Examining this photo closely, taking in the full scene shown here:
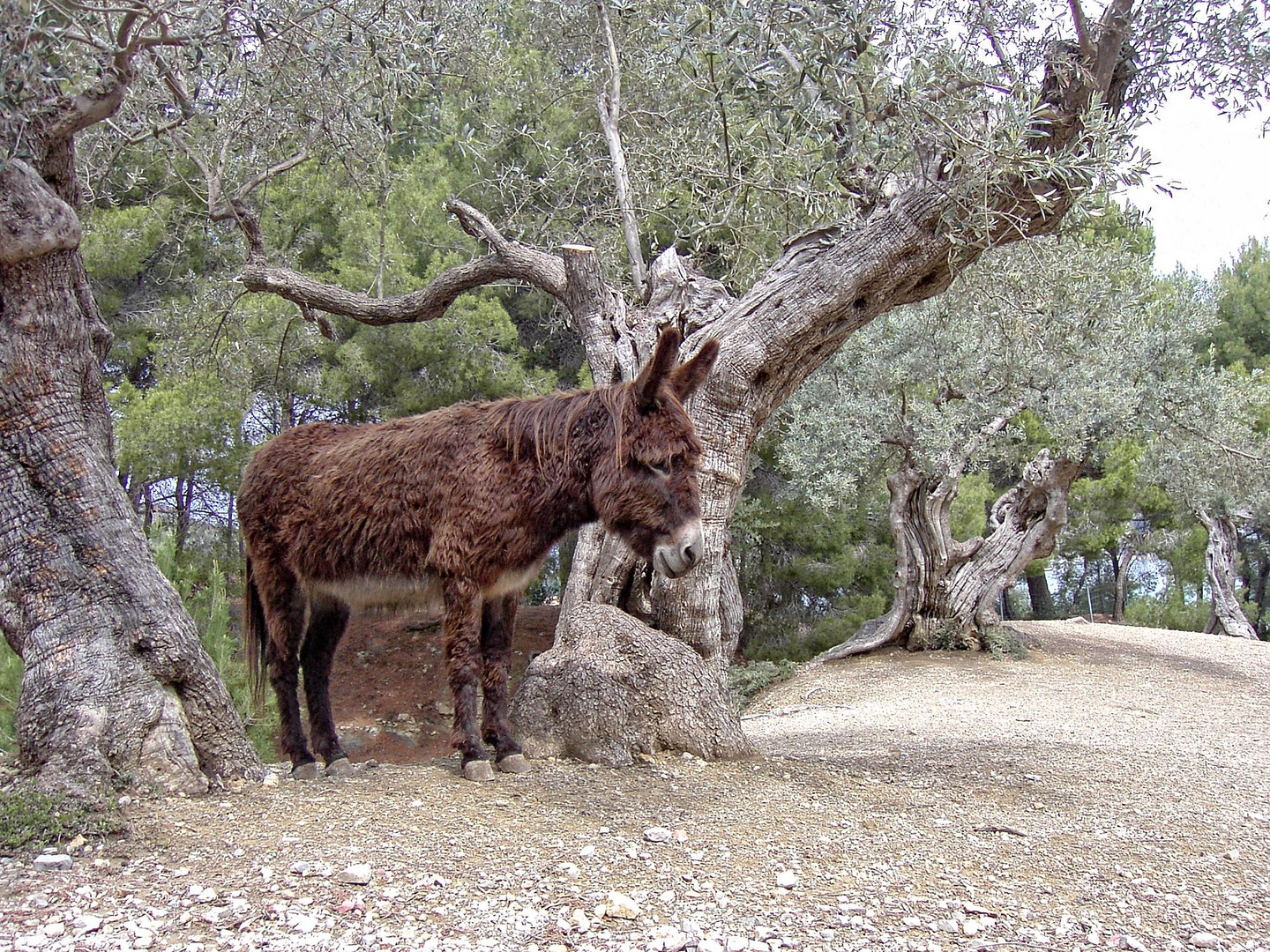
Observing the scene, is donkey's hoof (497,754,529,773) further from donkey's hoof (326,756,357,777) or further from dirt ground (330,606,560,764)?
dirt ground (330,606,560,764)

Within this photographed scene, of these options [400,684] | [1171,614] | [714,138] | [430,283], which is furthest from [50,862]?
[1171,614]

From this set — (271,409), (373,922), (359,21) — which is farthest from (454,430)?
(271,409)

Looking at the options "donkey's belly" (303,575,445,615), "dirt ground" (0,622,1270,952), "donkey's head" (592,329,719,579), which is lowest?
"dirt ground" (0,622,1270,952)

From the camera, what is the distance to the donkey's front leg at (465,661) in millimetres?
4270

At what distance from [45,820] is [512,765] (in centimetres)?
198

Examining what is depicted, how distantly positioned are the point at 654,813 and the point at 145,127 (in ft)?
19.9

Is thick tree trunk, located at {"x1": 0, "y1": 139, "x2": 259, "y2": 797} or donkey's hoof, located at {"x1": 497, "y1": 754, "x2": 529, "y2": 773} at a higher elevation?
thick tree trunk, located at {"x1": 0, "y1": 139, "x2": 259, "y2": 797}

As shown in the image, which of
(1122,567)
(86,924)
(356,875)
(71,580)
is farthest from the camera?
(1122,567)

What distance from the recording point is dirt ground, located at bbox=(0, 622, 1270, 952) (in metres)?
2.85

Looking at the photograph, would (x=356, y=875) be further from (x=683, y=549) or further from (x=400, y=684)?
(x=400, y=684)

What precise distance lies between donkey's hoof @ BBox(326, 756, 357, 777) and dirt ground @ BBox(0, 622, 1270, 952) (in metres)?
0.16

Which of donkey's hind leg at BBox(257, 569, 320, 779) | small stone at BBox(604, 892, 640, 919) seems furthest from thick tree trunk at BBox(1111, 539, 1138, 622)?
small stone at BBox(604, 892, 640, 919)

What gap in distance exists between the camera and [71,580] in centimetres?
397

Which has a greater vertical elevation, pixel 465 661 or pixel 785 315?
pixel 785 315
